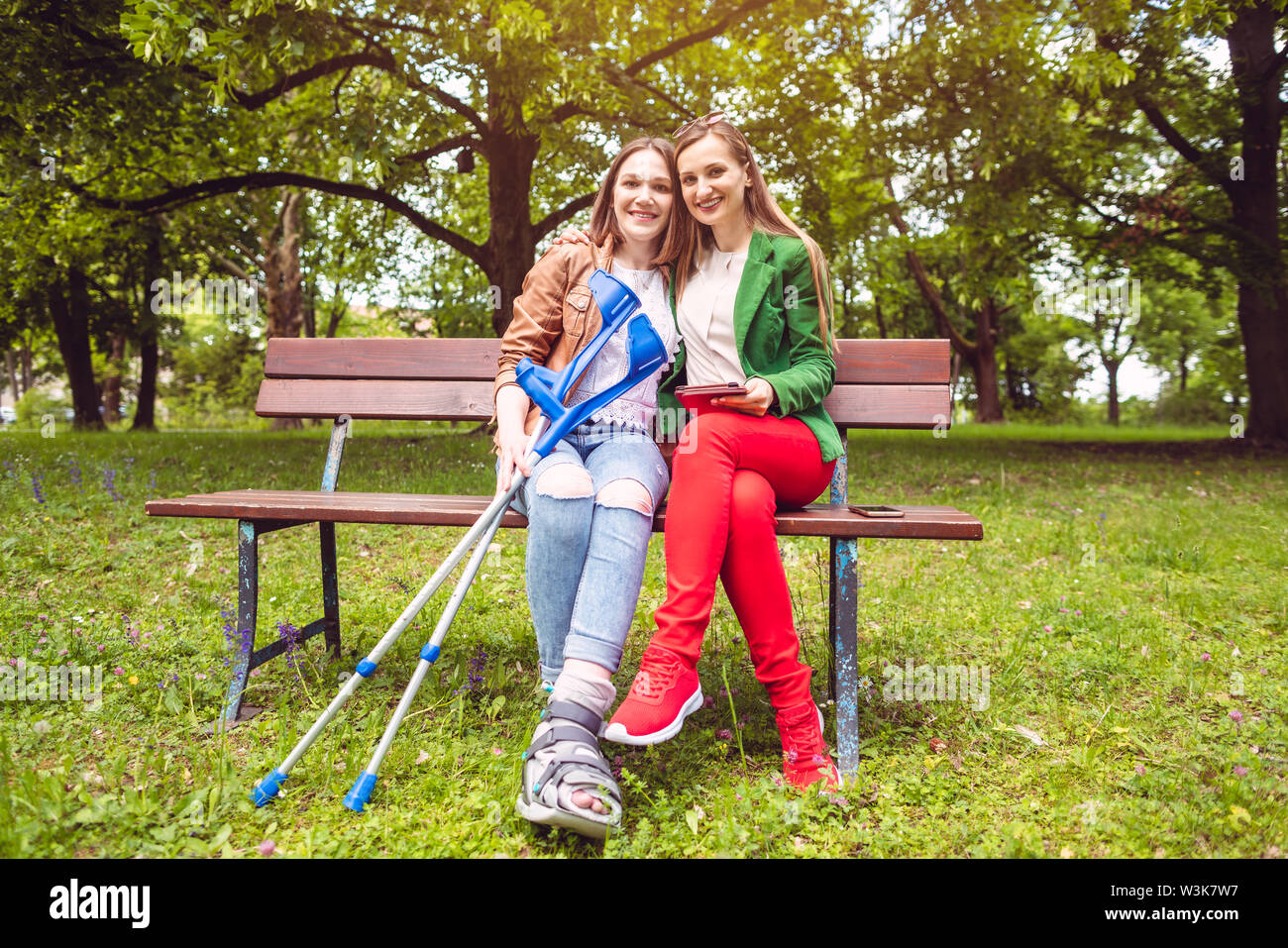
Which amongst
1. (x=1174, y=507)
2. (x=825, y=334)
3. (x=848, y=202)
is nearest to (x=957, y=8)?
(x=848, y=202)

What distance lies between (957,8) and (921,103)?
844 mm

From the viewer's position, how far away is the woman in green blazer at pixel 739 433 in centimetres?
218

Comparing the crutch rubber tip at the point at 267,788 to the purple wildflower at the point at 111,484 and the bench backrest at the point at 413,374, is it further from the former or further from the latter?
the purple wildflower at the point at 111,484

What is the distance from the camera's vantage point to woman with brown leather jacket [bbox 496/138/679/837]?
1.97 meters

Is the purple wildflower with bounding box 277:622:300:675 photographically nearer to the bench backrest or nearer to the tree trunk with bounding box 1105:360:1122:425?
the bench backrest

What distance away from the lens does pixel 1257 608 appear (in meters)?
3.73

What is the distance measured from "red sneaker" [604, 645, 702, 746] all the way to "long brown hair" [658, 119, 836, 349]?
3.67ft

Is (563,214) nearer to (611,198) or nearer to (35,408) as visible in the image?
(611,198)

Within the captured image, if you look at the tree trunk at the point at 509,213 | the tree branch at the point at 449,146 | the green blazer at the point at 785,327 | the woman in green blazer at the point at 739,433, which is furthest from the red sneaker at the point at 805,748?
the tree branch at the point at 449,146

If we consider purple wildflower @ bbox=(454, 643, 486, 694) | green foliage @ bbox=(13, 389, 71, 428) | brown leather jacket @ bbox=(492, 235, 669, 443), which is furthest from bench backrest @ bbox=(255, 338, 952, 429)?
green foliage @ bbox=(13, 389, 71, 428)

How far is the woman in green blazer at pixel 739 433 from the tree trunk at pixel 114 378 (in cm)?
2461

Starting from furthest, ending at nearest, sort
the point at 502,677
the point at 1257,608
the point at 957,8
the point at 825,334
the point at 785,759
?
the point at 957,8 → the point at 1257,608 → the point at 502,677 → the point at 825,334 → the point at 785,759

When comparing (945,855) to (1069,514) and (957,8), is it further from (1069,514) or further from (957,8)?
(957,8)
